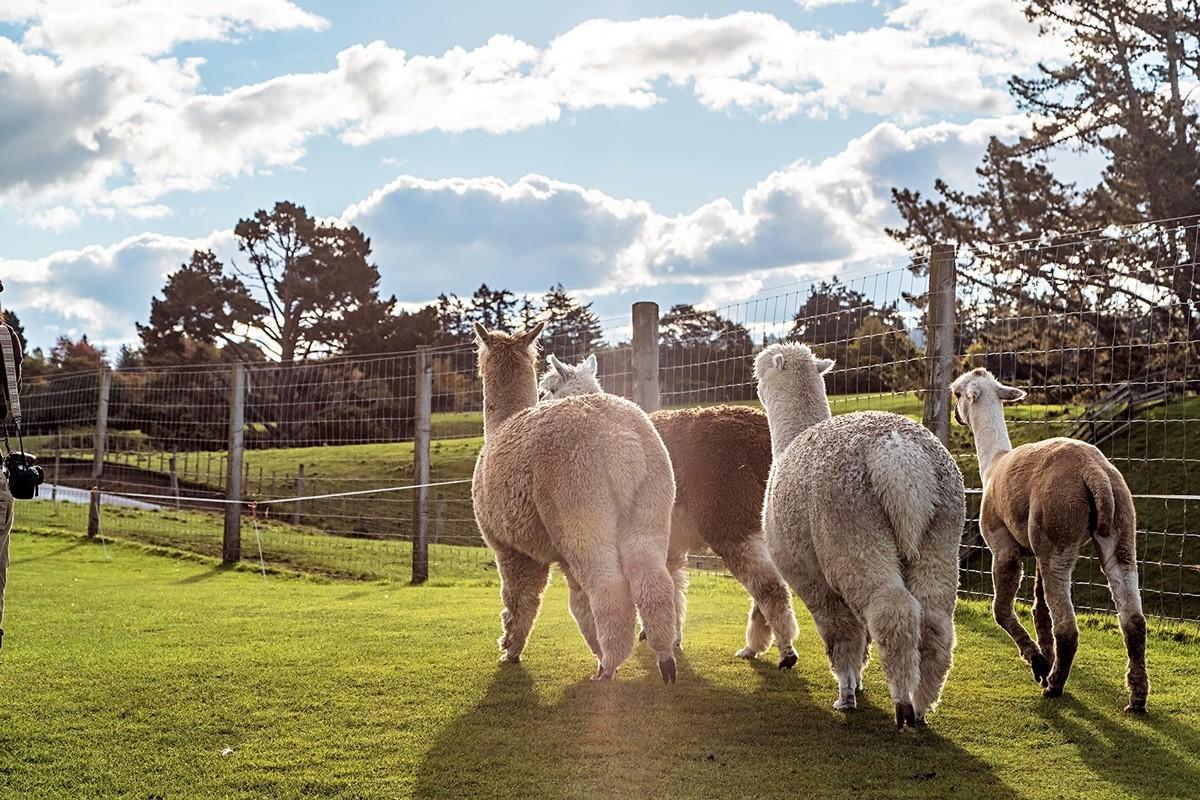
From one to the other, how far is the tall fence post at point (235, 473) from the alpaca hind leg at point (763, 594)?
8995 millimetres

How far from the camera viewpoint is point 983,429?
6.70 metres

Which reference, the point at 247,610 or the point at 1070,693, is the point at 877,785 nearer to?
the point at 1070,693

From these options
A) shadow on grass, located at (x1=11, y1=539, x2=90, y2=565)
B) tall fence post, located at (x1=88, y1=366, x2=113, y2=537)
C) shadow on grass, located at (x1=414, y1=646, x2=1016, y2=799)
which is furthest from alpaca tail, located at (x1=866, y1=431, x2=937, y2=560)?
tall fence post, located at (x1=88, y1=366, x2=113, y2=537)

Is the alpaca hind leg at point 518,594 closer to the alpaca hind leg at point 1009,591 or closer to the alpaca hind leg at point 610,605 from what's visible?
the alpaca hind leg at point 610,605

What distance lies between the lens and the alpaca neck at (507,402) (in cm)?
695

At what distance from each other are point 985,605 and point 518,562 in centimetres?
427

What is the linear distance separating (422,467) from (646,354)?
3457 mm

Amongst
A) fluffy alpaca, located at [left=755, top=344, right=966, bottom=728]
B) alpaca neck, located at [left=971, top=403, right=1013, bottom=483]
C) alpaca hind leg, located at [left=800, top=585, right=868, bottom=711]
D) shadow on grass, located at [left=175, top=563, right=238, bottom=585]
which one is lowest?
shadow on grass, located at [left=175, top=563, right=238, bottom=585]

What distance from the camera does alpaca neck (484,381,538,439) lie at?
6.95m

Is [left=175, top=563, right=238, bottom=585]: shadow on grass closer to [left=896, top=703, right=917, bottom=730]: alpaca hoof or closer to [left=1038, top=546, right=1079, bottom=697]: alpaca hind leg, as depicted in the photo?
[left=896, top=703, right=917, bottom=730]: alpaca hoof

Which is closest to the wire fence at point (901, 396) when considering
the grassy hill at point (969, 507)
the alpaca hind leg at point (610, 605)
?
the grassy hill at point (969, 507)

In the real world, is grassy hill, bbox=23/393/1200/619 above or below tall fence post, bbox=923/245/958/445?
below

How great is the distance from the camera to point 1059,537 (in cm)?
548

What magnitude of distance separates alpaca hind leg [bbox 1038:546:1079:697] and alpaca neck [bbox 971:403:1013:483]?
1090 mm
